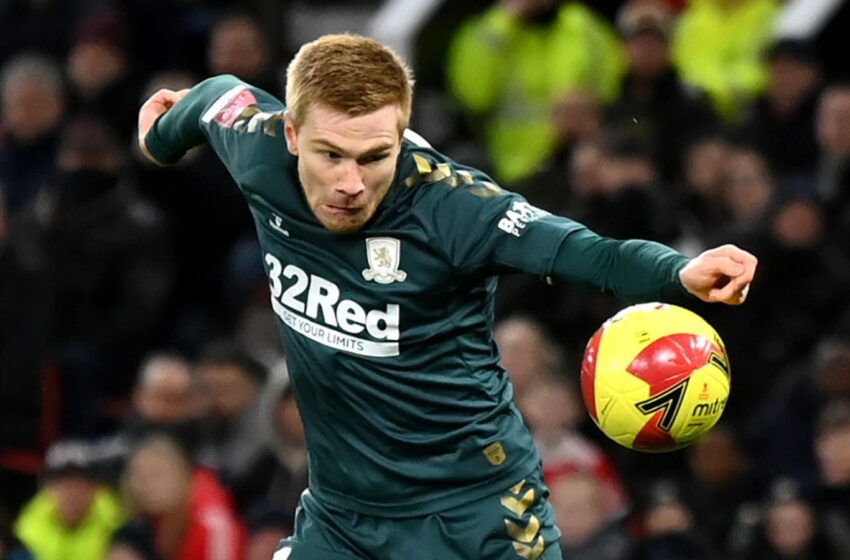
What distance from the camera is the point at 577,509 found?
402 inches

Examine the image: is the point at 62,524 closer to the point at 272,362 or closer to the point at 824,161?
the point at 272,362

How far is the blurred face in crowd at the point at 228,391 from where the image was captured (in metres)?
11.6

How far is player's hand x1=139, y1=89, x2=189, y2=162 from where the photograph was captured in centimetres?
729

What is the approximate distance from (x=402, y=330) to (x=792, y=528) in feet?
13.2

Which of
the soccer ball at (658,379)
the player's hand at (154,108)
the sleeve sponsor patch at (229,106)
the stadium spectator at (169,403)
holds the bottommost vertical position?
the stadium spectator at (169,403)

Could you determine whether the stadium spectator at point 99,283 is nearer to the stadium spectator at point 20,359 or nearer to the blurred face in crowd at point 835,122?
the stadium spectator at point 20,359

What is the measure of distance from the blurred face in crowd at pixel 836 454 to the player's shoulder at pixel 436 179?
409 centimetres

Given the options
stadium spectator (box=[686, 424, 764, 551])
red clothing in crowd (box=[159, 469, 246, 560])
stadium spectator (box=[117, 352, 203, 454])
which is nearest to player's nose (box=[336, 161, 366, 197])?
stadium spectator (box=[686, 424, 764, 551])

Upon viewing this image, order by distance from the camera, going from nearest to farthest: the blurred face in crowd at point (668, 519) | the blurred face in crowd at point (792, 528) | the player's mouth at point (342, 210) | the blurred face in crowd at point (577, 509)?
1. the player's mouth at point (342, 210)
2. the blurred face in crowd at point (792, 528)
3. the blurred face in crowd at point (668, 519)
4. the blurred face in crowd at point (577, 509)

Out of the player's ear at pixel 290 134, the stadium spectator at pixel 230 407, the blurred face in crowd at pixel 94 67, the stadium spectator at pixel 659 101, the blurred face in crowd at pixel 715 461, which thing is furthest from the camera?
the blurred face in crowd at pixel 94 67

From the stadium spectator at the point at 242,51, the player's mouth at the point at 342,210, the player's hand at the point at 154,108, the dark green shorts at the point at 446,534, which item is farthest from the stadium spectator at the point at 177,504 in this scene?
the player's mouth at the point at 342,210

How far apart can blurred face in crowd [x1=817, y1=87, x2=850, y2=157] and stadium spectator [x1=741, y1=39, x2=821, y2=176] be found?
38 cm

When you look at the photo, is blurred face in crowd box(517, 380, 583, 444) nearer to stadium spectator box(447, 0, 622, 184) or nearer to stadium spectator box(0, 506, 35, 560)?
stadium spectator box(447, 0, 622, 184)

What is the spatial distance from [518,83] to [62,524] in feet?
12.1
